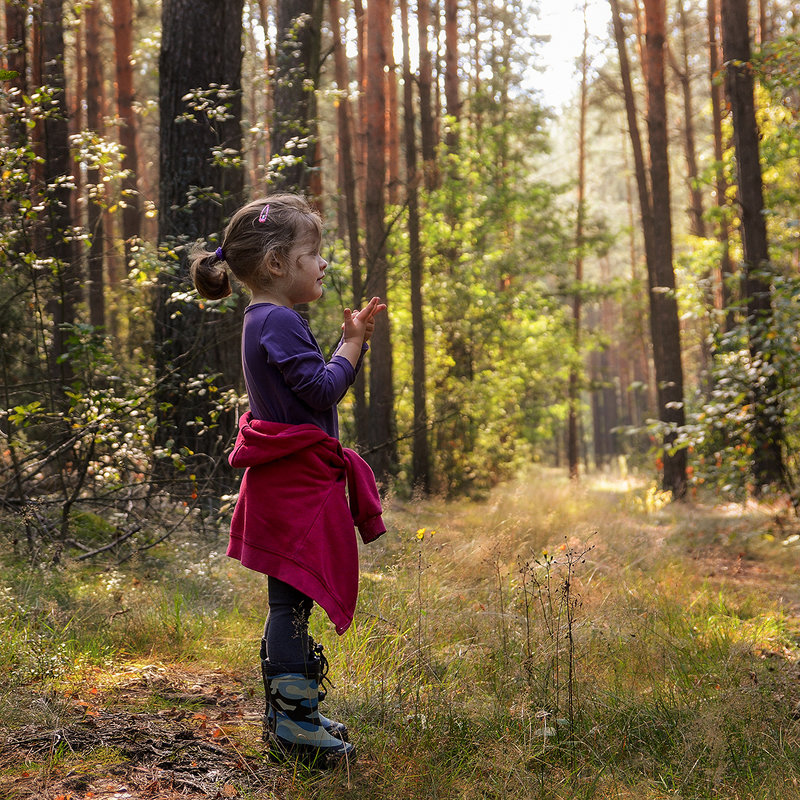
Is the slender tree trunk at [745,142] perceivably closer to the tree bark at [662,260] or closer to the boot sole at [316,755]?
the tree bark at [662,260]

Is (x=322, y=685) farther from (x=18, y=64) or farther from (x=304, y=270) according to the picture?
(x=18, y=64)

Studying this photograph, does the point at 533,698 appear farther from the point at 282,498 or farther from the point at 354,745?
the point at 282,498

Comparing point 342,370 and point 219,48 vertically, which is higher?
point 219,48

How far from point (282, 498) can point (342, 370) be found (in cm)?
47

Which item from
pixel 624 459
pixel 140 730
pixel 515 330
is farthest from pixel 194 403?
pixel 624 459

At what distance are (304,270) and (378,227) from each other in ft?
29.7

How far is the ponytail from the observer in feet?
9.96

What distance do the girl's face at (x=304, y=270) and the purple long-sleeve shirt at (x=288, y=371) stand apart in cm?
11

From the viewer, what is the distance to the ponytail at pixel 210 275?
119 inches

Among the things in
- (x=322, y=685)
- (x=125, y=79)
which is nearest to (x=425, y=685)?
(x=322, y=685)

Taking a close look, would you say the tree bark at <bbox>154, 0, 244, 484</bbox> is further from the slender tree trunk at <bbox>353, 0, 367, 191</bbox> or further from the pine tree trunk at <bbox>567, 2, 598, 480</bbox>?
the pine tree trunk at <bbox>567, 2, 598, 480</bbox>

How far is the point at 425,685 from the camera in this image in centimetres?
338

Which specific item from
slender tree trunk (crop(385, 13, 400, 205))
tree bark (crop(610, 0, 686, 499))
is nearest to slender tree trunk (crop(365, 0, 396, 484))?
slender tree trunk (crop(385, 13, 400, 205))

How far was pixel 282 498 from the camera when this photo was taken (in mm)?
2654
